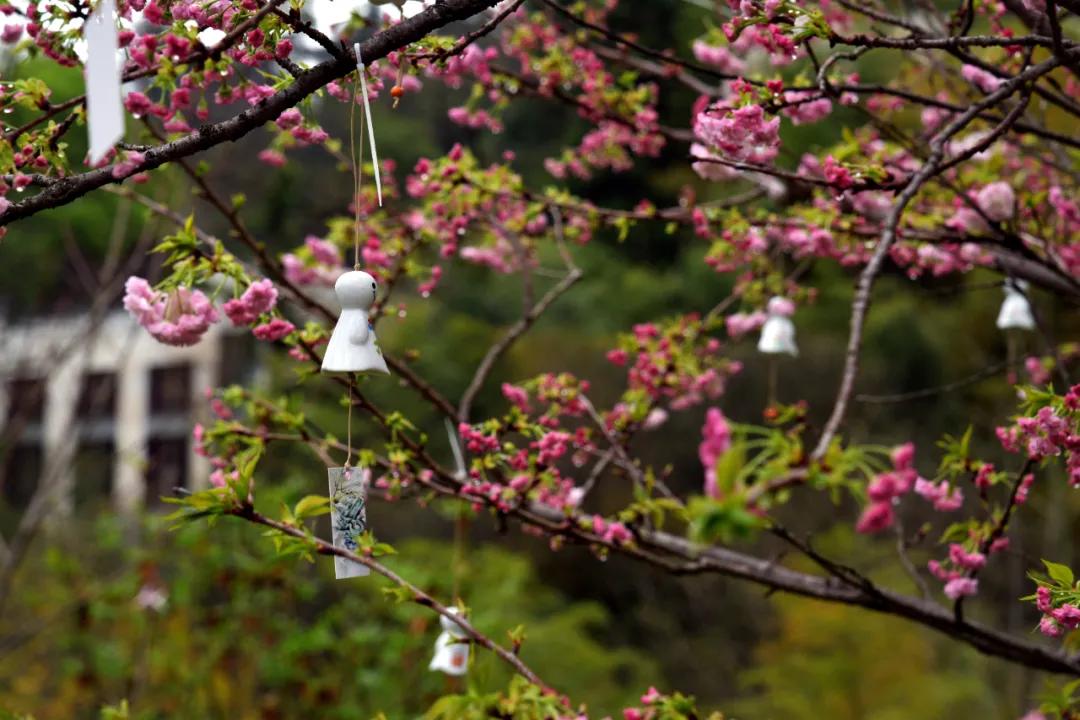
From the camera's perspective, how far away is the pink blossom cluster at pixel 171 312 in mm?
1274

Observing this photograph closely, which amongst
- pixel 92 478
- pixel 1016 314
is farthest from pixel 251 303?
pixel 92 478

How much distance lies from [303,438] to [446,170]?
566 mm

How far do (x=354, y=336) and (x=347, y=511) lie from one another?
0.66 feet

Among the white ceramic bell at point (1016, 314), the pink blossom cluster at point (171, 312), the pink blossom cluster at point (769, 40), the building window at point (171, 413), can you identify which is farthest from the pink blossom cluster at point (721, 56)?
the building window at point (171, 413)

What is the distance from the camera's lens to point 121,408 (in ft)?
38.8

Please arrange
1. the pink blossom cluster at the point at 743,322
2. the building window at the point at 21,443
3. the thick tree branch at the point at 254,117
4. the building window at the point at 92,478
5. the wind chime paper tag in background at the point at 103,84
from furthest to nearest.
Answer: the building window at the point at 92,478
the building window at the point at 21,443
the pink blossom cluster at the point at 743,322
the thick tree branch at the point at 254,117
the wind chime paper tag in background at the point at 103,84

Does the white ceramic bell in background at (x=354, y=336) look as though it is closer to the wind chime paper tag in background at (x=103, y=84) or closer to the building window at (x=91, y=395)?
the wind chime paper tag in background at (x=103, y=84)

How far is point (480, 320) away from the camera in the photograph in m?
7.81

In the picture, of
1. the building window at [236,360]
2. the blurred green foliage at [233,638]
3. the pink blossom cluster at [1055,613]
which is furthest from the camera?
the building window at [236,360]

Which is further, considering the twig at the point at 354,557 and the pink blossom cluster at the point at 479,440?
the pink blossom cluster at the point at 479,440

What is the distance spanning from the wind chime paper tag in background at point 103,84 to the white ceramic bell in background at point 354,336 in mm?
378

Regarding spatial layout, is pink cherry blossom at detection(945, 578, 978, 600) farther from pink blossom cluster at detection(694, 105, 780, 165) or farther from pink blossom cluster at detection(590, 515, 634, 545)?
pink blossom cluster at detection(694, 105, 780, 165)

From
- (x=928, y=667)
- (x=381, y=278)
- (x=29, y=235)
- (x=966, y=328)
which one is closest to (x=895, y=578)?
(x=928, y=667)

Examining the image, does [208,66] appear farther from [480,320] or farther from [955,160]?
[480,320]
